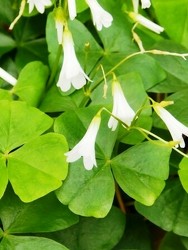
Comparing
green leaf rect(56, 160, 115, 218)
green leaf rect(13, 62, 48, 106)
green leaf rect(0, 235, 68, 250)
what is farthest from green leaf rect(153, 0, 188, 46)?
green leaf rect(0, 235, 68, 250)

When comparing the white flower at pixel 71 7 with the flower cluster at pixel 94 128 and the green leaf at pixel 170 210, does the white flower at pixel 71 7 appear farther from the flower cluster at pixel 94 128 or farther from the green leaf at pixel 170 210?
the green leaf at pixel 170 210

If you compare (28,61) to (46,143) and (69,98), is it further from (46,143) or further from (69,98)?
(46,143)

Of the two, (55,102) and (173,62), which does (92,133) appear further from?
(173,62)

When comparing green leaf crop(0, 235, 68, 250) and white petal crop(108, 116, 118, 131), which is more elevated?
white petal crop(108, 116, 118, 131)

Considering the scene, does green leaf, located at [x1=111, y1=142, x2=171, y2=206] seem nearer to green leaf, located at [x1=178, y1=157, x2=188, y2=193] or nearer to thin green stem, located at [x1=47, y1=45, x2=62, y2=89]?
green leaf, located at [x1=178, y1=157, x2=188, y2=193]

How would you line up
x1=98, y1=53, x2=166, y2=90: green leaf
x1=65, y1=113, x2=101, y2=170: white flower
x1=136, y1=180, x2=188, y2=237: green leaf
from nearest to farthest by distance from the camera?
x1=65, y1=113, x2=101, y2=170: white flower, x1=136, y1=180, x2=188, y2=237: green leaf, x1=98, y1=53, x2=166, y2=90: green leaf
